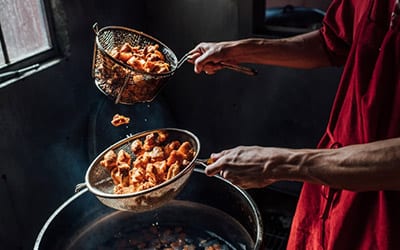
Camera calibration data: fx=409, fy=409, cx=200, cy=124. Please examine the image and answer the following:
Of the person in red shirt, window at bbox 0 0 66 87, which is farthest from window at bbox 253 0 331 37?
window at bbox 0 0 66 87

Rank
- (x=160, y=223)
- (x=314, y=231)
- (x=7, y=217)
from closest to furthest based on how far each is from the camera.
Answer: (x=314, y=231) < (x=160, y=223) < (x=7, y=217)

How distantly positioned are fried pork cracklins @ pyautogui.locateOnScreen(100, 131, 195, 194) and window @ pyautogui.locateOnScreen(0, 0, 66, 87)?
0.77 meters

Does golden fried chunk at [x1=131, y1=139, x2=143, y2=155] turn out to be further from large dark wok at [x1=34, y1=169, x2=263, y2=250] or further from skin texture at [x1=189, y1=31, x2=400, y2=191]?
skin texture at [x1=189, y1=31, x2=400, y2=191]

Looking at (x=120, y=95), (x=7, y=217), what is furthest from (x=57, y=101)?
(x=120, y=95)

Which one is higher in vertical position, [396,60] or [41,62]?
[396,60]

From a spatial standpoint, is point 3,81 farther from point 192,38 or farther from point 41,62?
point 192,38

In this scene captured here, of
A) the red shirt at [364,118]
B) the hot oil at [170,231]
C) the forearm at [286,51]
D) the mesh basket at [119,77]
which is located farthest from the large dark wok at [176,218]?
the forearm at [286,51]

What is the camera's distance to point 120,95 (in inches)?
59.4

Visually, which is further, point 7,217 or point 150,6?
point 150,6

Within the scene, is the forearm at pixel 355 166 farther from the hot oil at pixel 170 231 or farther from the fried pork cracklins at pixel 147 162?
the hot oil at pixel 170 231

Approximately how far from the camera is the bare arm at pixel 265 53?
157cm

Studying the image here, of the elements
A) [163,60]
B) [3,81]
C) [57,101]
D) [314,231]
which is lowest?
[314,231]

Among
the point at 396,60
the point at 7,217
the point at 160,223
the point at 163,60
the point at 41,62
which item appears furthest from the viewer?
the point at 41,62

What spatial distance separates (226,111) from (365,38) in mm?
1753
